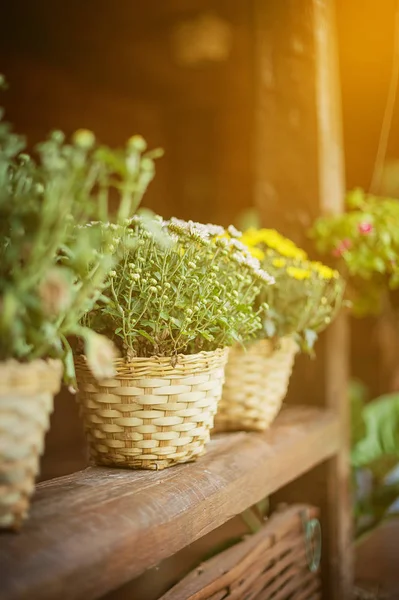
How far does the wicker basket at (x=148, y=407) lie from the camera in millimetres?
1224

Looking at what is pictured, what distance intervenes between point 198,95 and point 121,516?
3941 millimetres

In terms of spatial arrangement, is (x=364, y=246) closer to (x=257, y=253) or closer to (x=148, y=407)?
(x=257, y=253)

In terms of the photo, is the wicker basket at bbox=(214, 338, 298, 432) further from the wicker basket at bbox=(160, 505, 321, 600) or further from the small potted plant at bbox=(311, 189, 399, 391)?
the small potted plant at bbox=(311, 189, 399, 391)

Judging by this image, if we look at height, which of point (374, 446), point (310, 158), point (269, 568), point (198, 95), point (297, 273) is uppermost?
point (198, 95)

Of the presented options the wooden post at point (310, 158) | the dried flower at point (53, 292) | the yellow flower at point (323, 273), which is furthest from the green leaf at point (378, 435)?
the dried flower at point (53, 292)

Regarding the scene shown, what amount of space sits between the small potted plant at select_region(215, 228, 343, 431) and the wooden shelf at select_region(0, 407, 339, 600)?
0.08 meters

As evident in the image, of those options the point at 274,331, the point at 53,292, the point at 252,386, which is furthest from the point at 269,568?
the point at 53,292

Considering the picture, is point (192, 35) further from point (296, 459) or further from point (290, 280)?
point (296, 459)

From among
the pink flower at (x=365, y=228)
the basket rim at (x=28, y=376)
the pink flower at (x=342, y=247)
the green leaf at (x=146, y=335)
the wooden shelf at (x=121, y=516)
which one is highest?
the pink flower at (x=365, y=228)

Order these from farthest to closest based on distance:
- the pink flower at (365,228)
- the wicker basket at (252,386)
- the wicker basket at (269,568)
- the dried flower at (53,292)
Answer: the pink flower at (365,228), the wicker basket at (252,386), the wicker basket at (269,568), the dried flower at (53,292)

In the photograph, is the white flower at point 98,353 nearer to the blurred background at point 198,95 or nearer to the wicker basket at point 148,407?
the wicker basket at point 148,407

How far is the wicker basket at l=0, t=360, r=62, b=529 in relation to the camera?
34.4 inches

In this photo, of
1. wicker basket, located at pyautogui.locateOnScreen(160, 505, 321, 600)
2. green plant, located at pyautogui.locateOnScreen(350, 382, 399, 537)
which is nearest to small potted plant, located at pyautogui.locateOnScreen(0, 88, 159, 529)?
wicker basket, located at pyautogui.locateOnScreen(160, 505, 321, 600)

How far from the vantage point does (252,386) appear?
1659mm
